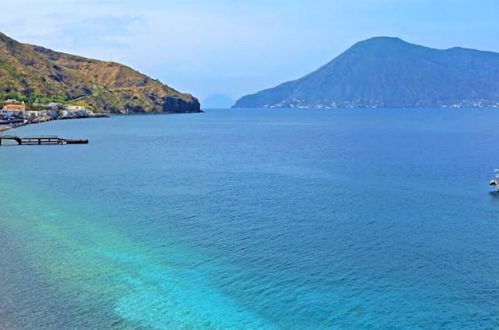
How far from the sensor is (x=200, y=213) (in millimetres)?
64812

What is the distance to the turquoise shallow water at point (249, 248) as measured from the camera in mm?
37000

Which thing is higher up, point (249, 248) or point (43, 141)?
point (43, 141)

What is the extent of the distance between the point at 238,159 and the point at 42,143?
6069 centimetres

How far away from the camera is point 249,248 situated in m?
50.3

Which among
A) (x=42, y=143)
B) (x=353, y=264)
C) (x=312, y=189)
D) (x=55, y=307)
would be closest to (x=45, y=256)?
(x=55, y=307)

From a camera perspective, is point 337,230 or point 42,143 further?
point 42,143

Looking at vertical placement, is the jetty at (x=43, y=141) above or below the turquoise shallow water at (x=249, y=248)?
above

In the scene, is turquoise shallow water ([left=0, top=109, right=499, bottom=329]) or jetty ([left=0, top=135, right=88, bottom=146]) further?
jetty ([left=0, top=135, right=88, bottom=146])

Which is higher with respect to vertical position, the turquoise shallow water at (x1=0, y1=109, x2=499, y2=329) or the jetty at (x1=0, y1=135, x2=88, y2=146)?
the jetty at (x1=0, y1=135, x2=88, y2=146)

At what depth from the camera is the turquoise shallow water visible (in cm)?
3700

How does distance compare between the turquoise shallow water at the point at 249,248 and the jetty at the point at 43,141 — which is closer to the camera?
the turquoise shallow water at the point at 249,248

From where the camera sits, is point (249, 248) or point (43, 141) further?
point (43, 141)

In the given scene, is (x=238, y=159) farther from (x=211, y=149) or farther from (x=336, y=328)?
(x=336, y=328)

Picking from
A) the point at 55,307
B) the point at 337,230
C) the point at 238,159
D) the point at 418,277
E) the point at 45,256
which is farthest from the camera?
the point at 238,159
